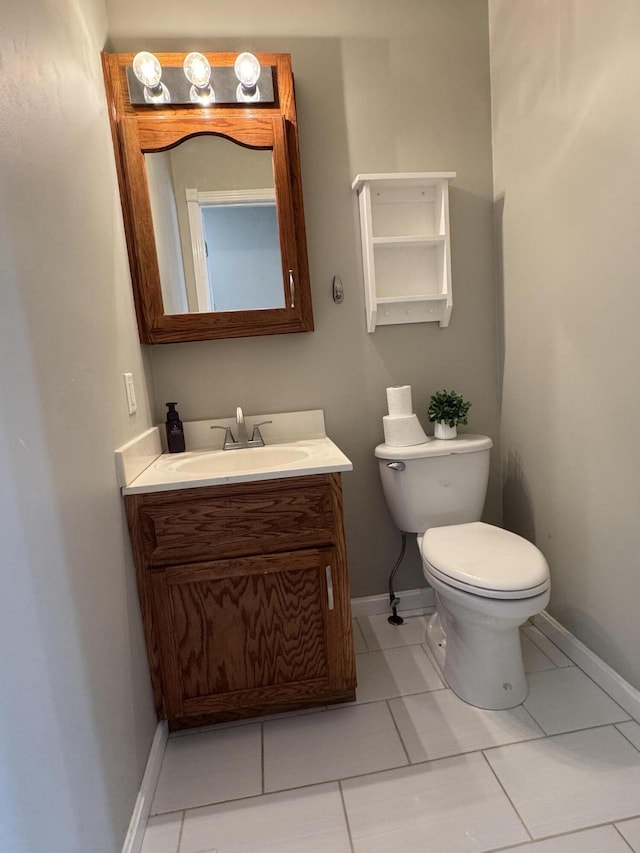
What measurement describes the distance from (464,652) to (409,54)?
2.08 meters

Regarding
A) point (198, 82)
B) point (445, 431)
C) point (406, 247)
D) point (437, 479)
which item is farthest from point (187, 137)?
point (437, 479)

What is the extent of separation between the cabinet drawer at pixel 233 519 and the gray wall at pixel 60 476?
0.09 meters

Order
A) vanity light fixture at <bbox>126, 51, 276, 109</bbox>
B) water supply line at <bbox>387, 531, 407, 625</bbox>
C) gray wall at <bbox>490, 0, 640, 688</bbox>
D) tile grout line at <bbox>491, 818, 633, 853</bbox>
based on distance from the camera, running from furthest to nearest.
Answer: water supply line at <bbox>387, 531, 407, 625</bbox>, vanity light fixture at <bbox>126, 51, 276, 109</bbox>, gray wall at <bbox>490, 0, 640, 688</bbox>, tile grout line at <bbox>491, 818, 633, 853</bbox>

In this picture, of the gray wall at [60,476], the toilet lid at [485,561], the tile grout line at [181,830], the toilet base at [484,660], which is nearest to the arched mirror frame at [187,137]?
the gray wall at [60,476]

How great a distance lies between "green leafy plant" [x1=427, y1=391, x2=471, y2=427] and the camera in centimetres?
166

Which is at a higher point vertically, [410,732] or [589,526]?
[589,526]

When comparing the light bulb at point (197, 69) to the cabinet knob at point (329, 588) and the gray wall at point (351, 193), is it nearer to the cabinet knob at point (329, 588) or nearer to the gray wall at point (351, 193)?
the gray wall at point (351, 193)

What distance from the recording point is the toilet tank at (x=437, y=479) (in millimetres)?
1615

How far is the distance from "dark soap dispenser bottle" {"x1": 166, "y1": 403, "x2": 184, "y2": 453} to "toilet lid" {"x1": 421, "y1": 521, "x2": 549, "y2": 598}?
937mm

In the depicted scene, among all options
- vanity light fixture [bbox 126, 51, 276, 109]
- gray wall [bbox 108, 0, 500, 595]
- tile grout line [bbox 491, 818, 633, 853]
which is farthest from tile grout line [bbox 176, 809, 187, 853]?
vanity light fixture [bbox 126, 51, 276, 109]

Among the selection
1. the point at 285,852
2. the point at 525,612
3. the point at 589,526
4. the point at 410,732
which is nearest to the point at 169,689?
the point at 285,852

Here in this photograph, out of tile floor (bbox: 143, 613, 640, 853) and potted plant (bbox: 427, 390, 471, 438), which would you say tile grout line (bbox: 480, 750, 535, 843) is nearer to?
tile floor (bbox: 143, 613, 640, 853)

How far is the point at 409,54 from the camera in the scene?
1.64 metres

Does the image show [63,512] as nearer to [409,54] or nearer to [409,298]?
[409,298]
